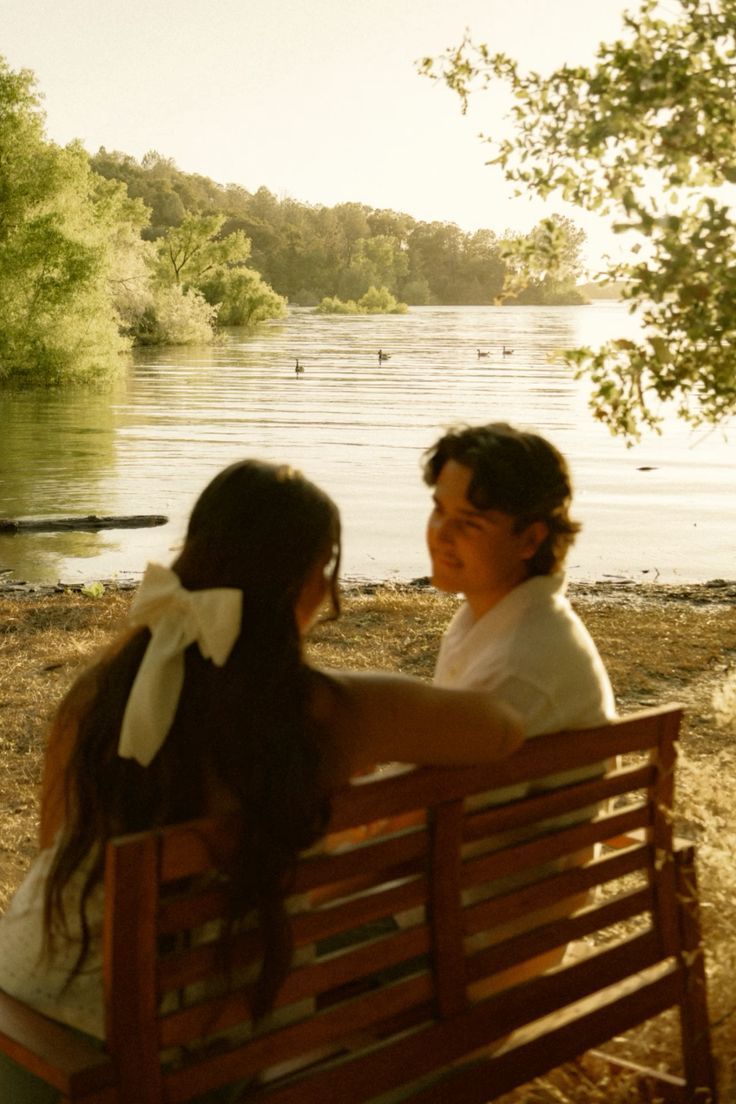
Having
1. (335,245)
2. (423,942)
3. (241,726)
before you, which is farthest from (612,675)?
(335,245)

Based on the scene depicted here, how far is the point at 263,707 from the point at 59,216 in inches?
1725

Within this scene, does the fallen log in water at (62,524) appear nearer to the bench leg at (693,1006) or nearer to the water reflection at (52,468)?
the water reflection at (52,468)

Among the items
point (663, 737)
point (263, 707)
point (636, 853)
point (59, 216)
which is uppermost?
point (59, 216)

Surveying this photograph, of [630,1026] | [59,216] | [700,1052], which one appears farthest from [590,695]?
[59,216]

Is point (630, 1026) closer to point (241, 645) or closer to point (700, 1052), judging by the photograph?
point (700, 1052)

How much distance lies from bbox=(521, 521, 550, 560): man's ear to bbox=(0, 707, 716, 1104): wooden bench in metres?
0.41

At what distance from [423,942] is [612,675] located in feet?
19.5

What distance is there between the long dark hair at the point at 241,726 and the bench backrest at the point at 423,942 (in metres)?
0.07

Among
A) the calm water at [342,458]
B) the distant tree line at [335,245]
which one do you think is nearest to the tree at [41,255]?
Result: the calm water at [342,458]

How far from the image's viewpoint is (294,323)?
13588 centimetres

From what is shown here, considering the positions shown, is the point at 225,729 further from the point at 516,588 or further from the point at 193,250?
the point at 193,250

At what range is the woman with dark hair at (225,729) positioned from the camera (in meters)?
1.97

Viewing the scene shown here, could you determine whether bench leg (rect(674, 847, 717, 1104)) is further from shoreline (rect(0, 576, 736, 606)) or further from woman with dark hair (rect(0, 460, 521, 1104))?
shoreline (rect(0, 576, 736, 606))

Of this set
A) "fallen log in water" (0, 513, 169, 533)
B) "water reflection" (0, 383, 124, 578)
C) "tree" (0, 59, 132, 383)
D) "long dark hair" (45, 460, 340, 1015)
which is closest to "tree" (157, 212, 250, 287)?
"tree" (0, 59, 132, 383)
